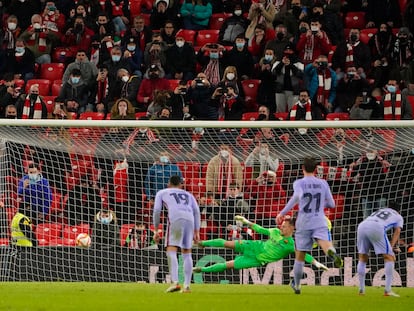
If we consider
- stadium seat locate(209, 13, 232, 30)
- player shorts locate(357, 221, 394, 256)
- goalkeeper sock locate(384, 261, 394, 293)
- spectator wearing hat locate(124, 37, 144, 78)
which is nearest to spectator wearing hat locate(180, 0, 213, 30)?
stadium seat locate(209, 13, 232, 30)

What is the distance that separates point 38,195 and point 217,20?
8.44 metres

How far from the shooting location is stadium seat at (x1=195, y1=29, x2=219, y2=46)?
26969 millimetres

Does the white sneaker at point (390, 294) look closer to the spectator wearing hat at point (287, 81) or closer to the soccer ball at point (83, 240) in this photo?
the soccer ball at point (83, 240)

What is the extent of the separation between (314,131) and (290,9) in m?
6.95

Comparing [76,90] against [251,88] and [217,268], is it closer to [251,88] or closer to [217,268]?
[251,88]

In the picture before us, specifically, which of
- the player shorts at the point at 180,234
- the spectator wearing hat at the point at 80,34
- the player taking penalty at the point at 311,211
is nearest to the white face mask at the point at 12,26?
the spectator wearing hat at the point at 80,34

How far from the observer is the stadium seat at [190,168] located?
2042 cm

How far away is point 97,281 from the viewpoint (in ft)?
67.0

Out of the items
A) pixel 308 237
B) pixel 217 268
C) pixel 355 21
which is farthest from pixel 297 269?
pixel 355 21

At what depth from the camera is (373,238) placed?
1727cm

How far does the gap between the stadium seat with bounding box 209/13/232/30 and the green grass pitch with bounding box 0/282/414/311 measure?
9.43 meters

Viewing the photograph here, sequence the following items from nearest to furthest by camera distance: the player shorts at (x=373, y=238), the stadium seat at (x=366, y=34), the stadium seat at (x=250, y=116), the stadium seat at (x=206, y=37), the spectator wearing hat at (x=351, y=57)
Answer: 1. the player shorts at (x=373, y=238)
2. the stadium seat at (x=250, y=116)
3. the spectator wearing hat at (x=351, y=57)
4. the stadium seat at (x=366, y=34)
5. the stadium seat at (x=206, y=37)

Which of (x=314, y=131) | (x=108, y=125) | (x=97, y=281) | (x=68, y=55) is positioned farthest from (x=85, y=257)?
(x=68, y=55)

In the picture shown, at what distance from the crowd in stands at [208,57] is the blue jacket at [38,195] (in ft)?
12.5
